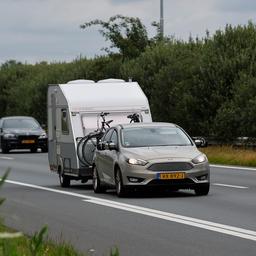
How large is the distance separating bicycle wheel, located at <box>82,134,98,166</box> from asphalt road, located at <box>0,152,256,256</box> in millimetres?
672

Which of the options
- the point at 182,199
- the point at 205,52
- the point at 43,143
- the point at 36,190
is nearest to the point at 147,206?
the point at 182,199

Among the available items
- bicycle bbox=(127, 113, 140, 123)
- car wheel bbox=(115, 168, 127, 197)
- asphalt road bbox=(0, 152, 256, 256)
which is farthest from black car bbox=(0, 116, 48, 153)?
car wheel bbox=(115, 168, 127, 197)

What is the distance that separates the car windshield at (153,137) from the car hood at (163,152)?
0.31 metres

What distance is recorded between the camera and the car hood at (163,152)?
19844 millimetres

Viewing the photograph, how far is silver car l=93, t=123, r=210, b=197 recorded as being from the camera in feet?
64.6

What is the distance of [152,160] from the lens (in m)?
19.7

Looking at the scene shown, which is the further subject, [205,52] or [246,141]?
[205,52]

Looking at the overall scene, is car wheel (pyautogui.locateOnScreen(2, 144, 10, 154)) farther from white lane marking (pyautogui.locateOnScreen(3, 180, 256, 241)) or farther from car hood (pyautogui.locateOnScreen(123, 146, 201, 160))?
car hood (pyautogui.locateOnScreen(123, 146, 201, 160))

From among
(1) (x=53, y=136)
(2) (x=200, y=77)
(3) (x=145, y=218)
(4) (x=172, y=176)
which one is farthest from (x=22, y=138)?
(3) (x=145, y=218)

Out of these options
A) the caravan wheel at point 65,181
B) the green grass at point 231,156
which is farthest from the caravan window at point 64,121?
the green grass at point 231,156

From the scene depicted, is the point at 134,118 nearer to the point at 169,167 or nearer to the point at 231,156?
the point at 169,167

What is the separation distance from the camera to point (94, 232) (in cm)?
1349

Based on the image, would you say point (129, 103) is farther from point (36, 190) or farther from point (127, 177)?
point (127, 177)

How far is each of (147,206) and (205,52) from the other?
28618mm
